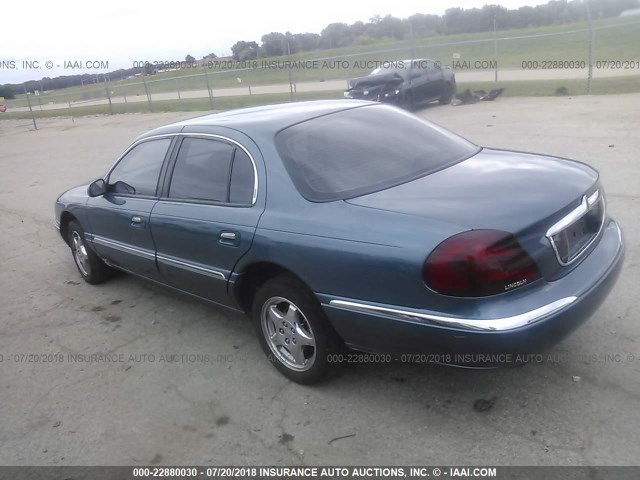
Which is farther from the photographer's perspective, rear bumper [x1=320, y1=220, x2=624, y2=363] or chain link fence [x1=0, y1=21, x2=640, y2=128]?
chain link fence [x1=0, y1=21, x2=640, y2=128]

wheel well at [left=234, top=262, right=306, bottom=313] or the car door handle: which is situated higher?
the car door handle

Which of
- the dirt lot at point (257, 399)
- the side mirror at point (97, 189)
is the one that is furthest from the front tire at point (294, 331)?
the side mirror at point (97, 189)

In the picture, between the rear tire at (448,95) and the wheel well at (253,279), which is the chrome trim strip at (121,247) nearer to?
the wheel well at (253,279)

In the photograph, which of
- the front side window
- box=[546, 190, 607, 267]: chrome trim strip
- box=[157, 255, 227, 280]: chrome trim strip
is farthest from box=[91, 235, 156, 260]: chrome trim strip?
box=[546, 190, 607, 267]: chrome trim strip

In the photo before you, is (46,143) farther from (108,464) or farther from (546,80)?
(108,464)

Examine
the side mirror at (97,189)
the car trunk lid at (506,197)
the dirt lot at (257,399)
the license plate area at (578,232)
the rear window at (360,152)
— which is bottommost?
the dirt lot at (257,399)

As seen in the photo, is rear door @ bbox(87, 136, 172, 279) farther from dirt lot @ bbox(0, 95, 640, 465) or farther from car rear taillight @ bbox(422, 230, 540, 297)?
car rear taillight @ bbox(422, 230, 540, 297)

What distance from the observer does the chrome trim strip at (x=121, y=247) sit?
454 cm

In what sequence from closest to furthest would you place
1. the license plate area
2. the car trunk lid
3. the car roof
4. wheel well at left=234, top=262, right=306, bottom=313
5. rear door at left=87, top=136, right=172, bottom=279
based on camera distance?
the car trunk lid
the license plate area
wheel well at left=234, top=262, right=306, bottom=313
the car roof
rear door at left=87, top=136, right=172, bottom=279

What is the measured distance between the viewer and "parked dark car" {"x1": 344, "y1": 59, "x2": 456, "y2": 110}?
16.0m

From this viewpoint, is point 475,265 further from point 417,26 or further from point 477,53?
point 417,26

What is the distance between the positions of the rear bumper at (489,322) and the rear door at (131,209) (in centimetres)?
194

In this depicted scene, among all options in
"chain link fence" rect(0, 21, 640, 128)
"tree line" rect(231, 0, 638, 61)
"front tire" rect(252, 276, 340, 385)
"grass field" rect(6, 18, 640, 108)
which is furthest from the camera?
"tree line" rect(231, 0, 638, 61)

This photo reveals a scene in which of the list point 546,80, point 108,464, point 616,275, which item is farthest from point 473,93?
point 108,464
